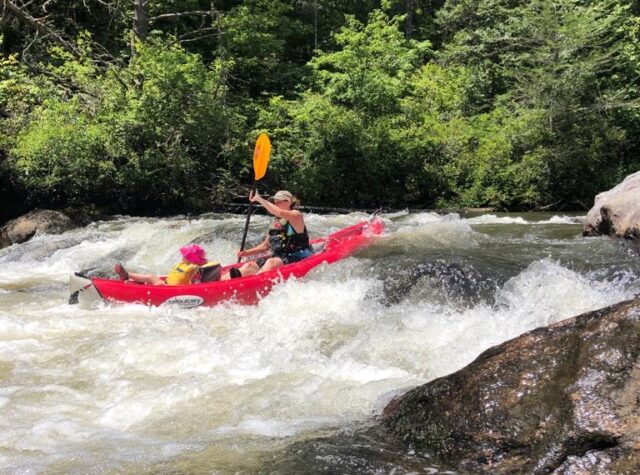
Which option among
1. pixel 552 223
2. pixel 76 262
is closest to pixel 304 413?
pixel 76 262

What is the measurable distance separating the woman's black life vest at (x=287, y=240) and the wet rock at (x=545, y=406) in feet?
11.5

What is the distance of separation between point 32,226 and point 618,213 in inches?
360

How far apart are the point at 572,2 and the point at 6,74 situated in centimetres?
1318

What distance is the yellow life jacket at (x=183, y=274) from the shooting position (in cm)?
563

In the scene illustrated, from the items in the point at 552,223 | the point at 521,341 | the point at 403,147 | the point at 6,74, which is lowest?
the point at 552,223

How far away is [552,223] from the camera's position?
988 cm

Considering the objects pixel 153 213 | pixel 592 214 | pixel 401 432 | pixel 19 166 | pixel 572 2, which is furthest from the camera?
pixel 572 2

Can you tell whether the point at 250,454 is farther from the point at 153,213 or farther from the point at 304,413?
the point at 153,213

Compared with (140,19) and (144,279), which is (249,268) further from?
(140,19)

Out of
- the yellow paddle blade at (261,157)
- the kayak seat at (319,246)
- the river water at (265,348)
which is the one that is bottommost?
the river water at (265,348)

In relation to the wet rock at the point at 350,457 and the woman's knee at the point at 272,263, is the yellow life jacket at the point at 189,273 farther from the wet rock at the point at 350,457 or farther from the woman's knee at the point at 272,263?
the wet rock at the point at 350,457

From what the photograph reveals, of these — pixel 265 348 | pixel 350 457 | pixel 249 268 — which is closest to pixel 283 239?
pixel 249 268

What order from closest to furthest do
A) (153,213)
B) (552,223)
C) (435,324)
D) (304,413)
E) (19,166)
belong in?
(304,413), (435,324), (552,223), (19,166), (153,213)

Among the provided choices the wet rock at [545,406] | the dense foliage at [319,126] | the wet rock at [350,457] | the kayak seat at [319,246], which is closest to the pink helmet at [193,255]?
the kayak seat at [319,246]
